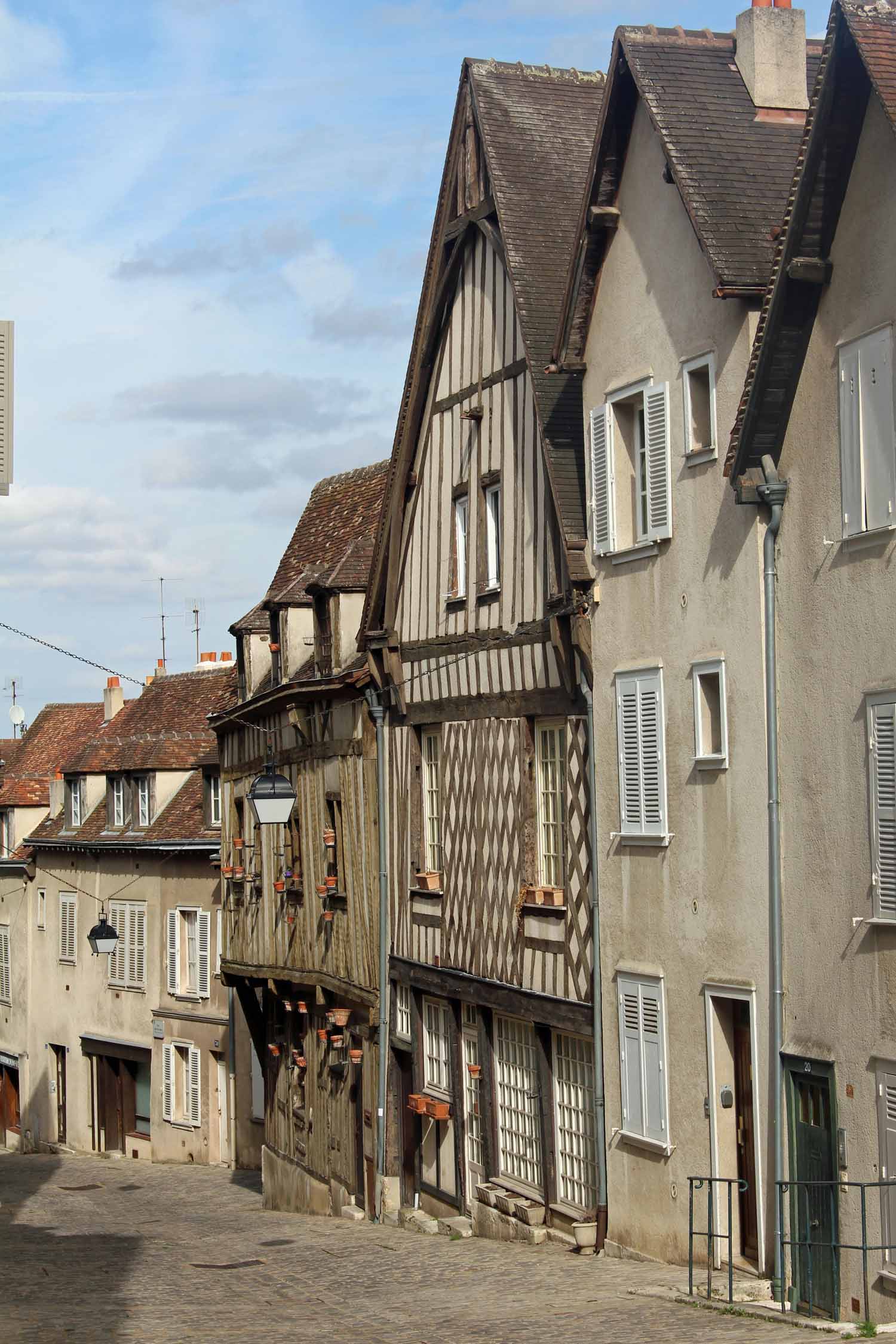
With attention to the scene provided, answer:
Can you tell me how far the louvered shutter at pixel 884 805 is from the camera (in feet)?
40.1

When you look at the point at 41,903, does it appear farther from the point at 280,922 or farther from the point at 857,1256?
the point at 857,1256

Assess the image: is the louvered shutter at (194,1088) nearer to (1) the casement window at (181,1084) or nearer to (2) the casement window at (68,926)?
(1) the casement window at (181,1084)

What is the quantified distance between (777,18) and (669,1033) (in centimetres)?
871

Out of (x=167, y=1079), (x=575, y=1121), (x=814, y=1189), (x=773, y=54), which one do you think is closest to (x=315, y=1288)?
(x=575, y=1121)

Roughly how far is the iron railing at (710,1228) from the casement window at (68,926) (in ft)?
88.1

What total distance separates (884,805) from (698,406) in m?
4.17

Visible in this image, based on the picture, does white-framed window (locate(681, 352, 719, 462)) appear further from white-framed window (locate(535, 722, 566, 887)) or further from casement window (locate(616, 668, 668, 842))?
white-framed window (locate(535, 722, 566, 887))

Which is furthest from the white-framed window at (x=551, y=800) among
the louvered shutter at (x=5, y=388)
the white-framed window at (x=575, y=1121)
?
the louvered shutter at (x=5, y=388)

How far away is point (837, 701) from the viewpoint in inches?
509

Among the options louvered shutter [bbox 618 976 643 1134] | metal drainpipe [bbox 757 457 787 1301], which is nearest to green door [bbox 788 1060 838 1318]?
metal drainpipe [bbox 757 457 787 1301]

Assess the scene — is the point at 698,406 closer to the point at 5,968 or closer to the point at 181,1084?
the point at 181,1084

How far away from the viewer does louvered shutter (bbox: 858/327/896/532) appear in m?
12.3

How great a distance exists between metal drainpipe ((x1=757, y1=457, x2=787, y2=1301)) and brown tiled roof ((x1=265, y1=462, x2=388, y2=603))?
11.1 metres

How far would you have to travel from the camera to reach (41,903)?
137 feet
